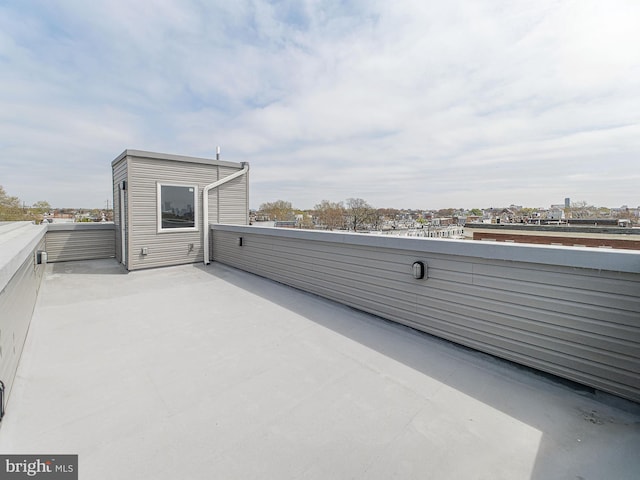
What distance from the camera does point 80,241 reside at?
7734mm

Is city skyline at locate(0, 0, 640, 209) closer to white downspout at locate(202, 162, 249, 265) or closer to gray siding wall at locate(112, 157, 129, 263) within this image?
gray siding wall at locate(112, 157, 129, 263)

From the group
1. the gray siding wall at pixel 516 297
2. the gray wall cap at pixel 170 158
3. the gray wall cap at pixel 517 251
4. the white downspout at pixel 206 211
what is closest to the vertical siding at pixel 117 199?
the gray wall cap at pixel 170 158

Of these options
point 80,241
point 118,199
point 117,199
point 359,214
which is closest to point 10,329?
point 118,199

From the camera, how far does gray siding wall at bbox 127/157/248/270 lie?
20.9 ft

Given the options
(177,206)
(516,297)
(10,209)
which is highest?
(10,209)

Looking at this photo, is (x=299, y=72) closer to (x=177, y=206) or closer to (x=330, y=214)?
(x=177, y=206)

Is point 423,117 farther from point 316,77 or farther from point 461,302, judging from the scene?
point 461,302

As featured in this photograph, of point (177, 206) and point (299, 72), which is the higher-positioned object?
point (299, 72)

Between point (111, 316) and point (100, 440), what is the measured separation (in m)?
2.56

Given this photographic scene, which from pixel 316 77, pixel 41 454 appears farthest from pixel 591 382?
pixel 316 77

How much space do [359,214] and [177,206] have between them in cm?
4072

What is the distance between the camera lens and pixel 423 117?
11.2 meters

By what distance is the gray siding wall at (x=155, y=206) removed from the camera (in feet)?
20.9

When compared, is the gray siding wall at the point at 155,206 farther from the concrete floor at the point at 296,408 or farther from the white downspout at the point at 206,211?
the concrete floor at the point at 296,408
